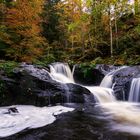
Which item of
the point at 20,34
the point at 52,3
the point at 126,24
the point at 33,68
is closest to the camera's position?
the point at 33,68

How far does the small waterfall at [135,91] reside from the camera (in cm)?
1161

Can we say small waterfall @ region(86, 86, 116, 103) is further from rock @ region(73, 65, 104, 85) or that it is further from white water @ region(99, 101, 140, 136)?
rock @ region(73, 65, 104, 85)

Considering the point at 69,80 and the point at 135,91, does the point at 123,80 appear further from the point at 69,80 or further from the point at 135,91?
the point at 69,80

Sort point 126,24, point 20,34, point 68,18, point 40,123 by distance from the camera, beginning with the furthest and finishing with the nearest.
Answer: point 68,18 < point 126,24 < point 20,34 < point 40,123

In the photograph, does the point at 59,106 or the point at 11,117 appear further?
the point at 59,106

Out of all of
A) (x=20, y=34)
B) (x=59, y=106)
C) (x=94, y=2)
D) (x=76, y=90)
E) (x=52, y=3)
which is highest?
(x=52, y=3)

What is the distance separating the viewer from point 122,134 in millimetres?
6496

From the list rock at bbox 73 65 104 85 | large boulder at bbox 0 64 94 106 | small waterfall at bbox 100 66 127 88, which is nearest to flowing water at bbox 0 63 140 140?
large boulder at bbox 0 64 94 106

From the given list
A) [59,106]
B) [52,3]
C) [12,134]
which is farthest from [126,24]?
[12,134]

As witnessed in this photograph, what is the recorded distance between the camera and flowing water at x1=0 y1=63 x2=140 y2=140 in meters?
6.41

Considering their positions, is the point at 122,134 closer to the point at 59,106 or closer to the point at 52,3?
the point at 59,106

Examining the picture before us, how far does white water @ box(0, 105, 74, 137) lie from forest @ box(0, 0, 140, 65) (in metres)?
7.10

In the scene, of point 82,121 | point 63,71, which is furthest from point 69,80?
point 82,121

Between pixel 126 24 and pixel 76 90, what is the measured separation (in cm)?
1259
